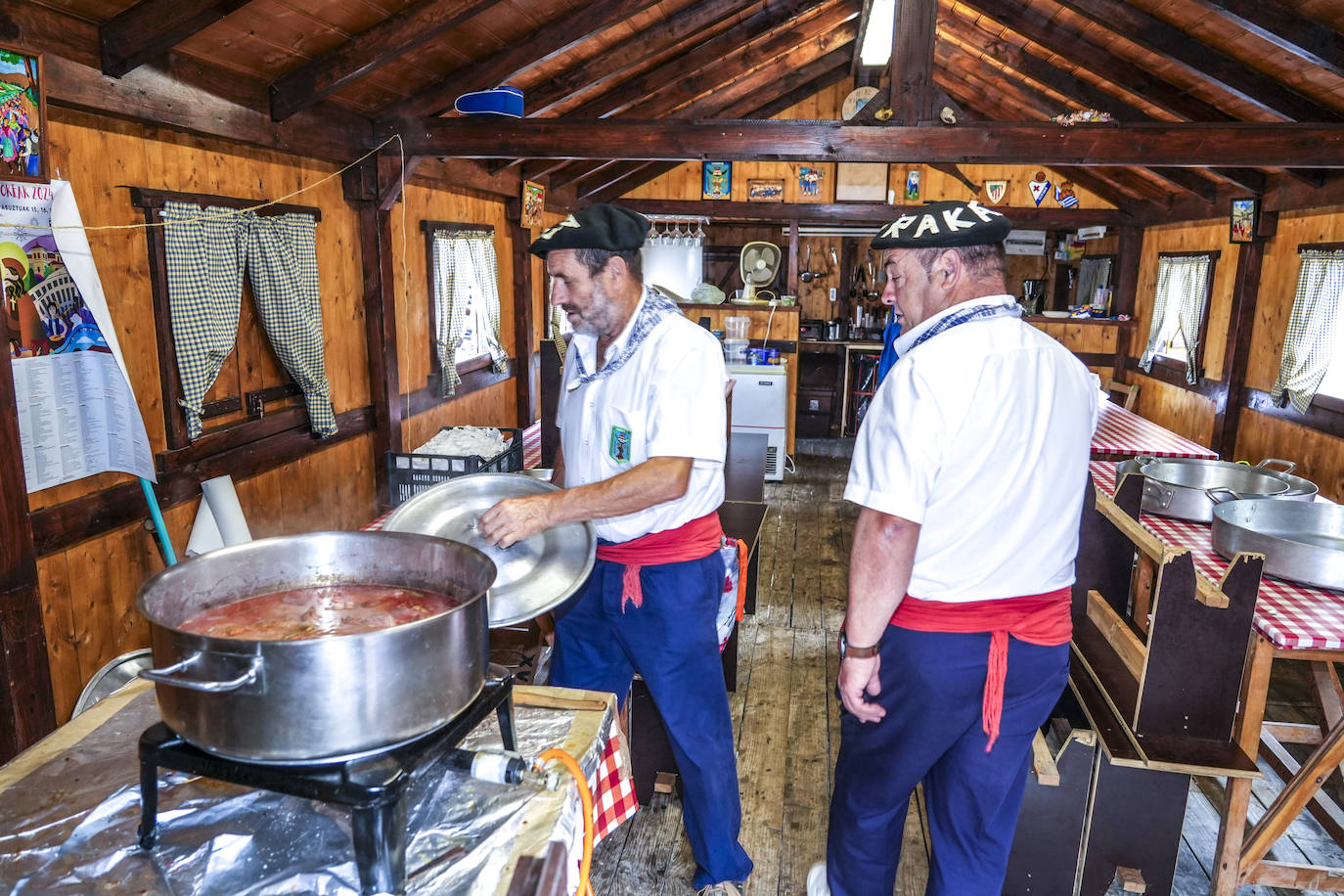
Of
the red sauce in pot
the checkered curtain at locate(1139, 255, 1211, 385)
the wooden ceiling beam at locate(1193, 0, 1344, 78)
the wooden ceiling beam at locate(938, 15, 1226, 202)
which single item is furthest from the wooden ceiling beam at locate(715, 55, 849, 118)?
the red sauce in pot

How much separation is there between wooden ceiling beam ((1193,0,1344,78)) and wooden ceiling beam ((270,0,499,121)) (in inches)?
138

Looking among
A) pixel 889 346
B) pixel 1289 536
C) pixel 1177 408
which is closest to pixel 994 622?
pixel 1289 536

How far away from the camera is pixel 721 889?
2.40 metres

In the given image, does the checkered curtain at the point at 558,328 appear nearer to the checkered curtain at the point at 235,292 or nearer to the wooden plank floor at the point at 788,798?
the checkered curtain at the point at 235,292

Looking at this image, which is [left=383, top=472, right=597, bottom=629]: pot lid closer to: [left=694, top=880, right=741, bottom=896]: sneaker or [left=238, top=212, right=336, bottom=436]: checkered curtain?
[left=694, top=880, right=741, bottom=896]: sneaker

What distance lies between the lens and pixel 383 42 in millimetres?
3803

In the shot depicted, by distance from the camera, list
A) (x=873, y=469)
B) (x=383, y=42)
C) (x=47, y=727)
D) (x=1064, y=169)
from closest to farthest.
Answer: (x=873, y=469) → (x=47, y=727) → (x=383, y=42) → (x=1064, y=169)

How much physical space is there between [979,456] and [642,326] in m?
0.82

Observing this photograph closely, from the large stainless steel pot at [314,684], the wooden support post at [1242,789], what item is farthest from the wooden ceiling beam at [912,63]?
the large stainless steel pot at [314,684]

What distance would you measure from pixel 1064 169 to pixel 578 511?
325 inches

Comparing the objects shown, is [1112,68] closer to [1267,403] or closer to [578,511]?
[1267,403]

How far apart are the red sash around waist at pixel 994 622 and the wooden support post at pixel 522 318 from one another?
6287 mm

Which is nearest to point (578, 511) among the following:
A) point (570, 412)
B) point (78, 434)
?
point (570, 412)

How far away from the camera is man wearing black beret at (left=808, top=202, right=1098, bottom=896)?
1644 millimetres
